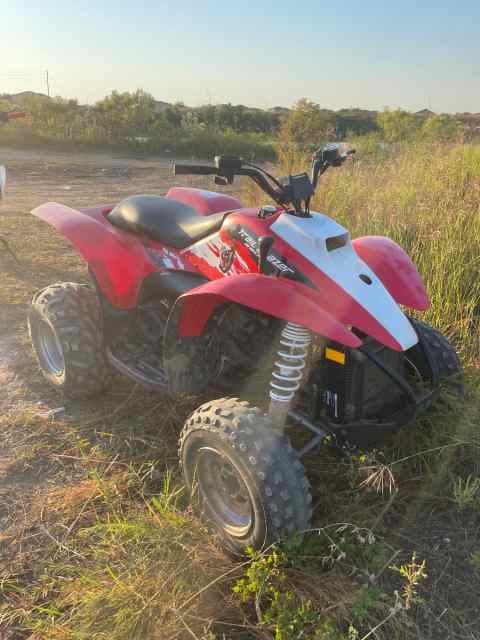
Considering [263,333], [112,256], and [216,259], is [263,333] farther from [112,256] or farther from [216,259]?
[112,256]

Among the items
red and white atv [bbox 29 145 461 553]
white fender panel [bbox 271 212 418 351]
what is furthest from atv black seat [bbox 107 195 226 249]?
white fender panel [bbox 271 212 418 351]

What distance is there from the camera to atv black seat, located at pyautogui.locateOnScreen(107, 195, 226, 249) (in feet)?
8.26

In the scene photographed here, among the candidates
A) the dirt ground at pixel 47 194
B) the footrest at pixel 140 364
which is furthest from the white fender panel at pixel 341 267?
the dirt ground at pixel 47 194

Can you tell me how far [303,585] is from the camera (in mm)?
1939

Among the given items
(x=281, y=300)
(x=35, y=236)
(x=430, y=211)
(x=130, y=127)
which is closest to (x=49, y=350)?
(x=281, y=300)

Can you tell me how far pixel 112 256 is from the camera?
2877 mm

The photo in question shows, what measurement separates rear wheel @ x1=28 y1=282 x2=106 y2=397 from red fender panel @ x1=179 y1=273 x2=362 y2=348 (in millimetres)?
1053

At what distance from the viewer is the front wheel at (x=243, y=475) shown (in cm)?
188

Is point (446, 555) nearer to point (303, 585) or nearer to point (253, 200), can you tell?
point (303, 585)

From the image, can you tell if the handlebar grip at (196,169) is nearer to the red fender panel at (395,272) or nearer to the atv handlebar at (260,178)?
the atv handlebar at (260,178)

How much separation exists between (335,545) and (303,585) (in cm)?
18

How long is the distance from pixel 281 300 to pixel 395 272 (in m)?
0.85

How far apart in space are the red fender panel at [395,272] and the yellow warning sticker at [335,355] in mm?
575

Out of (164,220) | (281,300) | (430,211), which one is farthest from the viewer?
(430,211)
